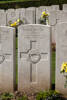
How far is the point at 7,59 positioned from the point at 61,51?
97 cm

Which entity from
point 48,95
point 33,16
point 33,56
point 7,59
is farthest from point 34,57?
point 33,16

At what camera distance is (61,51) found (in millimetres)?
4805

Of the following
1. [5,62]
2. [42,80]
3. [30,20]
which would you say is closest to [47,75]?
[42,80]

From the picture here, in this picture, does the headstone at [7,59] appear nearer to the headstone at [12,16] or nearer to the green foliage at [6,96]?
the green foliage at [6,96]

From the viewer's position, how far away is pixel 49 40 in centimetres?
486

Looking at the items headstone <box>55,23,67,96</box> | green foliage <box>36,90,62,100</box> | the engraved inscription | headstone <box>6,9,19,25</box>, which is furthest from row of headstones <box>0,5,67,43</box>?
green foliage <box>36,90,62,100</box>

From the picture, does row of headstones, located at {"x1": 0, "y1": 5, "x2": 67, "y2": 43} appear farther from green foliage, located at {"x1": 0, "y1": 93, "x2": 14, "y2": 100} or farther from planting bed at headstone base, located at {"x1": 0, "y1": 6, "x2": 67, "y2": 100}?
green foliage, located at {"x1": 0, "y1": 93, "x2": 14, "y2": 100}

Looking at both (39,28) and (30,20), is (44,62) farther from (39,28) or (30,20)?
(30,20)

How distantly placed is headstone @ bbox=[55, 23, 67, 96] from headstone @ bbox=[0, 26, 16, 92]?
30.8 inches

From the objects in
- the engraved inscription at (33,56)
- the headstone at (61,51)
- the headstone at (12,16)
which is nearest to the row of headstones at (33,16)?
the headstone at (12,16)

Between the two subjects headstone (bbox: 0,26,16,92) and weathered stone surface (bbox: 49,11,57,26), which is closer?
headstone (bbox: 0,26,16,92)

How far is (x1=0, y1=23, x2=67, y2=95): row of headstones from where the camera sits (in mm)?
4832

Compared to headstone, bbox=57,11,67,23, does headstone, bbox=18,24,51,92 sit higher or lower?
lower

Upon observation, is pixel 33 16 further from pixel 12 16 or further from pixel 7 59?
pixel 7 59
